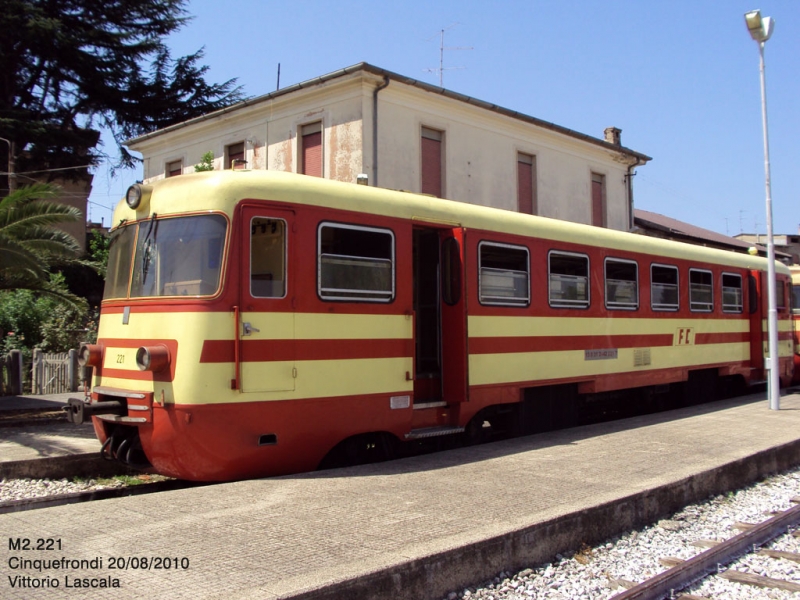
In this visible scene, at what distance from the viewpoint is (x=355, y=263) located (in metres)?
7.62

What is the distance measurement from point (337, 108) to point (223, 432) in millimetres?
13460

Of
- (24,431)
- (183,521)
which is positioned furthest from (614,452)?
(24,431)

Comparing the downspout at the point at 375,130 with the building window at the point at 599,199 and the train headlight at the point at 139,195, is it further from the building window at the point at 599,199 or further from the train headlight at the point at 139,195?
the train headlight at the point at 139,195

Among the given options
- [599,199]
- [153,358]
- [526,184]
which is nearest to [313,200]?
[153,358]

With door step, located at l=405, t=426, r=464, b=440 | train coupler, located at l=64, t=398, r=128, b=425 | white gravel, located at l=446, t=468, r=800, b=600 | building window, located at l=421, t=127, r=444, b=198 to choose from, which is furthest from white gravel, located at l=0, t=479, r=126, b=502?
building window, located at l=421, t=127, r=444, b=198

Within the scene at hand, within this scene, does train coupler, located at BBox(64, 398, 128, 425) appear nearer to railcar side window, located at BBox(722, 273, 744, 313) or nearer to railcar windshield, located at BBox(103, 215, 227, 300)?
railcar windshield, located at BBox(103, 215, 227, 300)

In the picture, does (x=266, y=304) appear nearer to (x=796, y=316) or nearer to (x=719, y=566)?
(x=719, y=566)

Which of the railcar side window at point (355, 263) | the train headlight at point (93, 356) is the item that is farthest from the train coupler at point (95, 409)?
the railcar side window at point (355, 263)

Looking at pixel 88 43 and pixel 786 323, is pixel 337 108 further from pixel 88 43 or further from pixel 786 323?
pixel 88 43

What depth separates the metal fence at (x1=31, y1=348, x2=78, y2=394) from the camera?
1698cm

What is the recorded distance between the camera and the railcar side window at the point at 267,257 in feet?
22.5

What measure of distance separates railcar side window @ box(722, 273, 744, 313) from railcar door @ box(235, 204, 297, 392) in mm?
10498

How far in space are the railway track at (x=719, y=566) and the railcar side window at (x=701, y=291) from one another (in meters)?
7.27

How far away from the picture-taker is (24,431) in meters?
10.8
